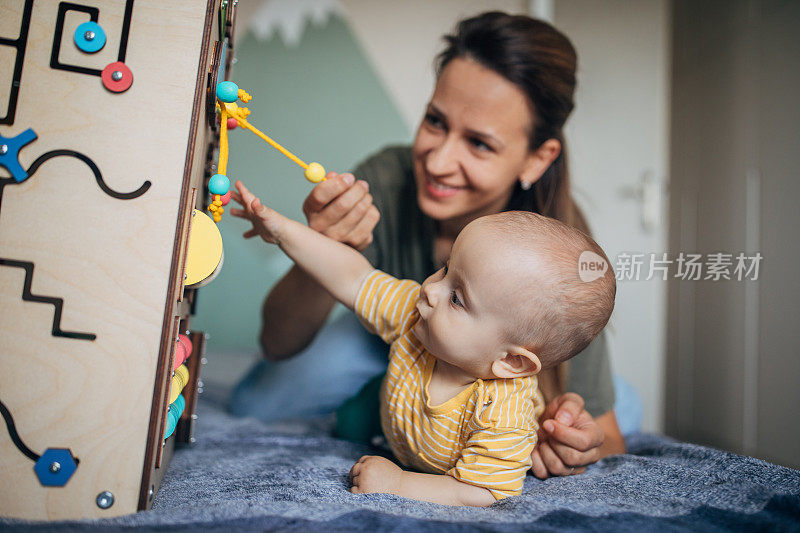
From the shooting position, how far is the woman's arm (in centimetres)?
95

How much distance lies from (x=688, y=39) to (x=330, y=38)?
4.68 ft

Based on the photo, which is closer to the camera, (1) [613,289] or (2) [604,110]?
(1) [613,289]

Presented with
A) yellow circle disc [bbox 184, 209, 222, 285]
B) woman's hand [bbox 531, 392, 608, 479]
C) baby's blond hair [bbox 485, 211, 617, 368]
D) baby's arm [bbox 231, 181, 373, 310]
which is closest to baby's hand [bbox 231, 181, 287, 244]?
baby's arm [bbox 231, 181, 373, 310]

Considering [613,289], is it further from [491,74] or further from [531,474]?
[491,74]

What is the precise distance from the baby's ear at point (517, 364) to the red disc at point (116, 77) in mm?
599

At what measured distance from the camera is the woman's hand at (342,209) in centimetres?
94

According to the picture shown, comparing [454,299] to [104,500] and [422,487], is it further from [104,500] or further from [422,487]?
[104,500]

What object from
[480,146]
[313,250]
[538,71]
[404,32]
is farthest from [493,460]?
[404,32]

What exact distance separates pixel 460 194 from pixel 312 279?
0.40 metres

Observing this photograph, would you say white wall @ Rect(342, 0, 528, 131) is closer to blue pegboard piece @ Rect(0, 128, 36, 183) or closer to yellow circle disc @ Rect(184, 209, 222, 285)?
yellow circle disc @ Rect(184, 209, 222, 285)

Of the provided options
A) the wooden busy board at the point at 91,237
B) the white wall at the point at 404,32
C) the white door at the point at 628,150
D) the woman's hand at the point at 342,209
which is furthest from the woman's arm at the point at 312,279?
the white wall at the point at 404,32

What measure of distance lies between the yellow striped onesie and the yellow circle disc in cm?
26

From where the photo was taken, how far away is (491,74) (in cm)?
119

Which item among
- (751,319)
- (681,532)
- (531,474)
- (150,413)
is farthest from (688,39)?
(150,413)
